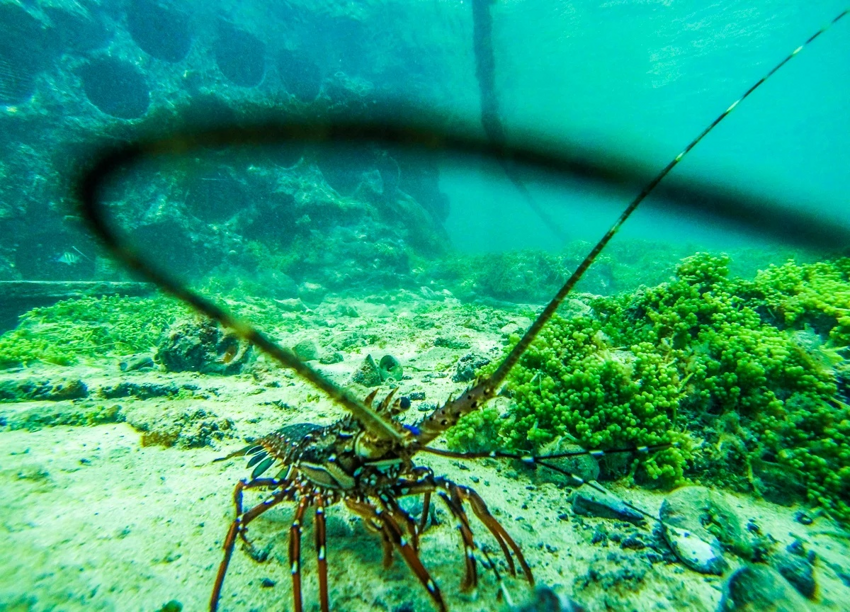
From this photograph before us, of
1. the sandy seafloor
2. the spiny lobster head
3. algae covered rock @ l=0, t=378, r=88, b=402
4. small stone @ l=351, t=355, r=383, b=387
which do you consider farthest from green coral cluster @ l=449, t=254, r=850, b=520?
algae covered rock @ l=0, t=378, r=88, b=402

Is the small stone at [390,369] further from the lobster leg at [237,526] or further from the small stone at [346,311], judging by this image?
the small stone at [346,311]

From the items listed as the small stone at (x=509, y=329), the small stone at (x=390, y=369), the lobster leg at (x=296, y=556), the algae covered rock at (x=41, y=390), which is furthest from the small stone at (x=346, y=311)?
the lobster leg at (x=296, y=556)

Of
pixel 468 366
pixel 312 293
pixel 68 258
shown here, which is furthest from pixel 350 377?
pixel 68 258

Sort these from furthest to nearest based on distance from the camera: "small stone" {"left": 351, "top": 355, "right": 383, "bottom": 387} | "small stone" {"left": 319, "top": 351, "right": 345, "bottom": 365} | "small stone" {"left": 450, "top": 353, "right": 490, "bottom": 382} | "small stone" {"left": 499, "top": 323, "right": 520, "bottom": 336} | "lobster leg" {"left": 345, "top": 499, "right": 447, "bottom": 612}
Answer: "small stone" {"left": 499, "top": 323, "right": 520, "bottom": 336} < "small stone" {"left": 319, "top": 351, "right": 345, "bottom": 365} < "small stone" {"left": 351, "top": 355, "right": 383, "bottom": 387} < "small stone" {"left": 450, "top": 353, "right": 490, "bottom": 382} < "lobster leg" {"left": 345, "top": 499, "right": 447, "bottom": 612}

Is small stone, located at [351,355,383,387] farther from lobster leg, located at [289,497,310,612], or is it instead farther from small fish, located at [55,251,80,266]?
small fish, located at [55,251,80,266]

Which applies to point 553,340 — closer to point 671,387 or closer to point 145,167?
point 671,387

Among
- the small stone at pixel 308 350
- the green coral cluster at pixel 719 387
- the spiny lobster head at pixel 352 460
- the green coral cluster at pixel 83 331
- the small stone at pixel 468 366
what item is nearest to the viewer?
A: the spiny lobster head at pixel 352 460

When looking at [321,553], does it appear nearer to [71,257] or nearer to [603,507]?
[603,507]
